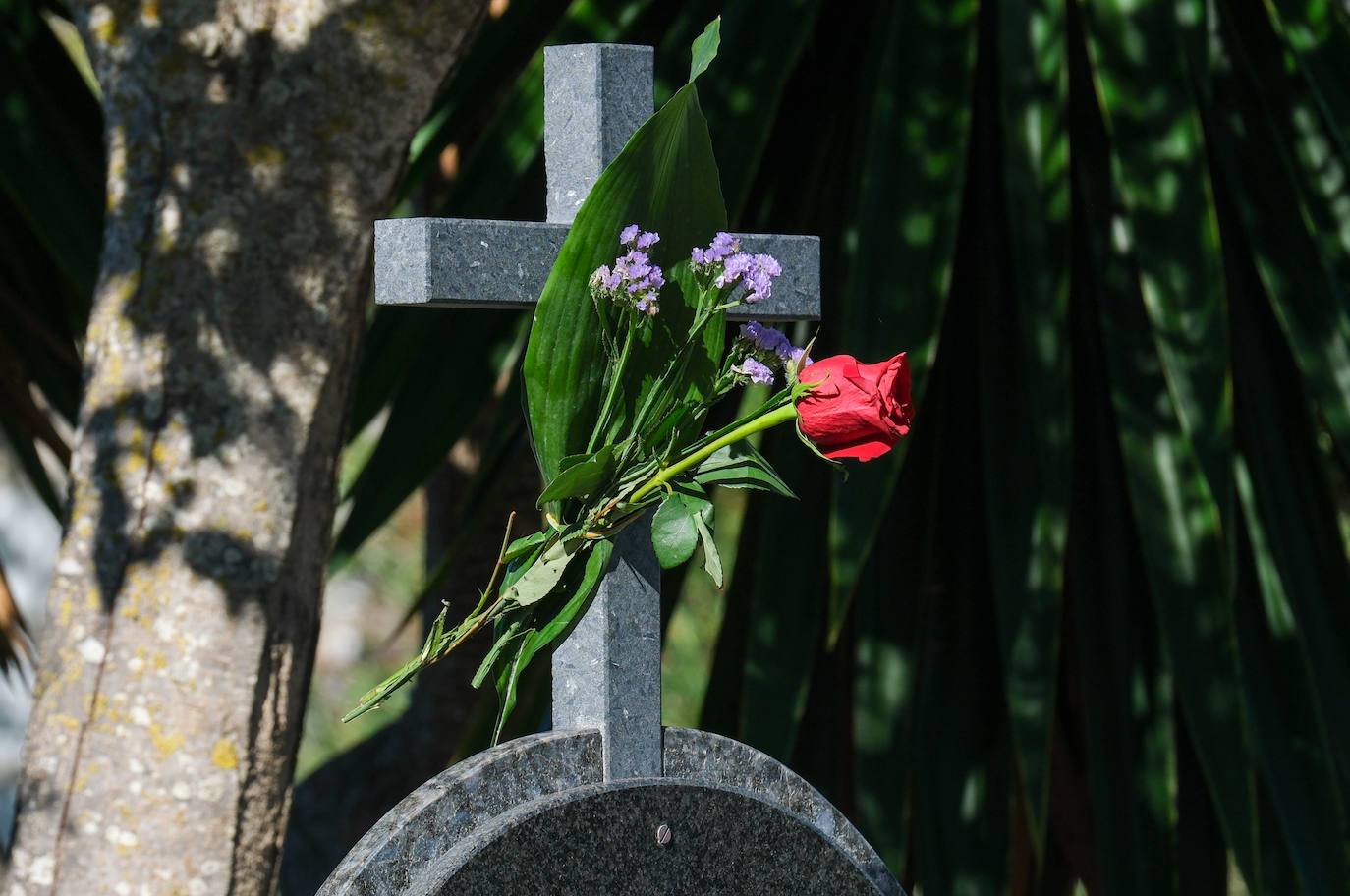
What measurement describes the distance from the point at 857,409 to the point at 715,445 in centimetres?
14

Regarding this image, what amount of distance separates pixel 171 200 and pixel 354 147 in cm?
24

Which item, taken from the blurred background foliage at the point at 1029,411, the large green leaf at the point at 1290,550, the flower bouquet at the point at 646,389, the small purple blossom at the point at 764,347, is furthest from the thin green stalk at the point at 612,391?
the large green leaf at the point at 1290,550

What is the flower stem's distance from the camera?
1.27m

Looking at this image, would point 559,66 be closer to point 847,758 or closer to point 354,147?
point 354,147

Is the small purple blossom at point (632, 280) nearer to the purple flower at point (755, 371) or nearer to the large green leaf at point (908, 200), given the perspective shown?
the purple flower at point (755, 371)

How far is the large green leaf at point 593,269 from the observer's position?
1.25 m

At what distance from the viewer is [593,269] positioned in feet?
4.15

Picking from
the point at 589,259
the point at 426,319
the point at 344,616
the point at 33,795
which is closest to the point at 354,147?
the point at 426,319

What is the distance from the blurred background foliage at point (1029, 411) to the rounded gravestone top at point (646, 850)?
0.79 m

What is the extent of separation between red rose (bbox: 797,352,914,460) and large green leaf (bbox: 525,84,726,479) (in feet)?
0.51

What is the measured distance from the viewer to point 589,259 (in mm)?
1265

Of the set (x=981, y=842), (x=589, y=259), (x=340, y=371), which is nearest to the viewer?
(x=589, y=259)

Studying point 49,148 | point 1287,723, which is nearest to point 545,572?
point 1287,723

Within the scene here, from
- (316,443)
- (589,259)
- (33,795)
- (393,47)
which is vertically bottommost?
(33,795)
